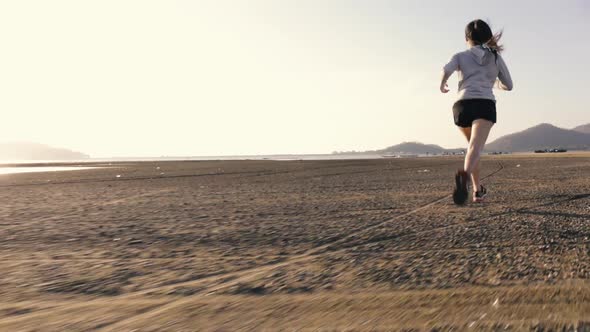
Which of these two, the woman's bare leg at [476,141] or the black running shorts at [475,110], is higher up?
the black running shorts at [475,110]

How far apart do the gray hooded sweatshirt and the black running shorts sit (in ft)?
0.16

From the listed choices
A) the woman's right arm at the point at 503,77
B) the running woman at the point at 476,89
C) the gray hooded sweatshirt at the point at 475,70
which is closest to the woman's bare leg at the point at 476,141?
Answer: the running woman at the point at 476,89

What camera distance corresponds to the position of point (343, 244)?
2377mm

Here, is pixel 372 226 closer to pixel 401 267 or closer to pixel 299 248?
pixel 299 248

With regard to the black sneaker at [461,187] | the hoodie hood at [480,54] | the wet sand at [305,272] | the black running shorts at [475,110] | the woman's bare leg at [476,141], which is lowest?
the wet sand at [305,272]

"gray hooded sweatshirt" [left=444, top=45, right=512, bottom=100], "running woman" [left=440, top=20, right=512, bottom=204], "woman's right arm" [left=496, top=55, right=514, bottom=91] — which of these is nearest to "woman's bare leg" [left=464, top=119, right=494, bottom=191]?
"running woman" [left=440, top=20, right=512, bottom=204]

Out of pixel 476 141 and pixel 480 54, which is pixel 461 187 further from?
pixel 480 54

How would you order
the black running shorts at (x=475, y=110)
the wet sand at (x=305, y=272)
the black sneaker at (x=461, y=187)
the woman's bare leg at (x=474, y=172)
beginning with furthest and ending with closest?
the woman's bare leg at (x=474, y=172) < the black running shorts at (x=475, y=110) < the black sneaker at (x=461, y=187) < the wet sand at (x=305, y=272)

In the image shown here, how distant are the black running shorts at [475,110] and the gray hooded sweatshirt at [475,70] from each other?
5 cm

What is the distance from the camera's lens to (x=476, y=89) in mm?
4082

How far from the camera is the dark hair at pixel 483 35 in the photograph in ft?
13.9

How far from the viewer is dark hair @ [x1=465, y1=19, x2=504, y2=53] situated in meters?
4.22

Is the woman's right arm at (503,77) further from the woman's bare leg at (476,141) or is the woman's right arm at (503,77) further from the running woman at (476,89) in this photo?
the woman's bare leg at (476,141)

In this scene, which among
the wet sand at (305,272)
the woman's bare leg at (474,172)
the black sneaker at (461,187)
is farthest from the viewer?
the woman's bare leg at (474,172)
